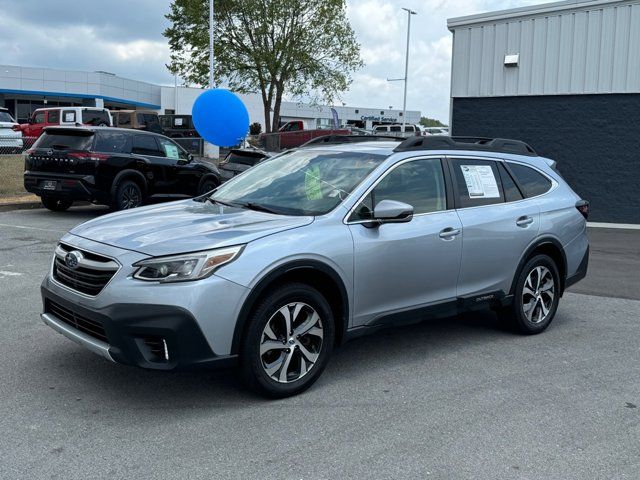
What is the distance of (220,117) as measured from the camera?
16.8 m

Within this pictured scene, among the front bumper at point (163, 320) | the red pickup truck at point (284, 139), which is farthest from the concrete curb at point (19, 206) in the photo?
the red pickup truck at point (284, 139)

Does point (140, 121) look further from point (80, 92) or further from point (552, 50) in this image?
point (80, 92)

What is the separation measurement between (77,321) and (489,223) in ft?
10.8

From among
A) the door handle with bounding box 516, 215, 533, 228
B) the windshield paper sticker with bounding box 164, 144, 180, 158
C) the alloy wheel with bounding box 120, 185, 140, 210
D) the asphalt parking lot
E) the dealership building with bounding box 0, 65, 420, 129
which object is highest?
the dealership building with bounding box 0, 65, 420, 129

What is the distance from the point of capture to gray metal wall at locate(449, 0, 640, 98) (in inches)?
583

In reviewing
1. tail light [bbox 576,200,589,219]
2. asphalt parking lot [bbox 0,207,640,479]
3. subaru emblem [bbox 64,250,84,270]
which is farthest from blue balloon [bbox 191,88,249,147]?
subaru emblem [bbox 64,250,84,270]

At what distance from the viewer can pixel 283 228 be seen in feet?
14.6

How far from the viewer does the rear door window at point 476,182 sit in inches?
222

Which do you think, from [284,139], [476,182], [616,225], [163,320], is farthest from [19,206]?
[284,139]

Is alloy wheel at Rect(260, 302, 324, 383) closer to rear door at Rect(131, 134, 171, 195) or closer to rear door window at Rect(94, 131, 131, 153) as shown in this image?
rear door window at Rect(94, 131, 131, 153)

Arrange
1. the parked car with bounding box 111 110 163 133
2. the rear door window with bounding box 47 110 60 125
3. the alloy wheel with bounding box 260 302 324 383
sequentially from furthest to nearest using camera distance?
the parked car with bounding box 111 110 163 133 → the rear door window with bounding box 47 110 60 125 → the alloy wheel with bounding box 260 302 324 383

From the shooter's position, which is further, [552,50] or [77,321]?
[552,50]

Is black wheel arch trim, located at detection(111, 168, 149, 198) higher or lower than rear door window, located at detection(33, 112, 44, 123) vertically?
lower

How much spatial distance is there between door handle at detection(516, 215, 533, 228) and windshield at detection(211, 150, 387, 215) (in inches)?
59.2
